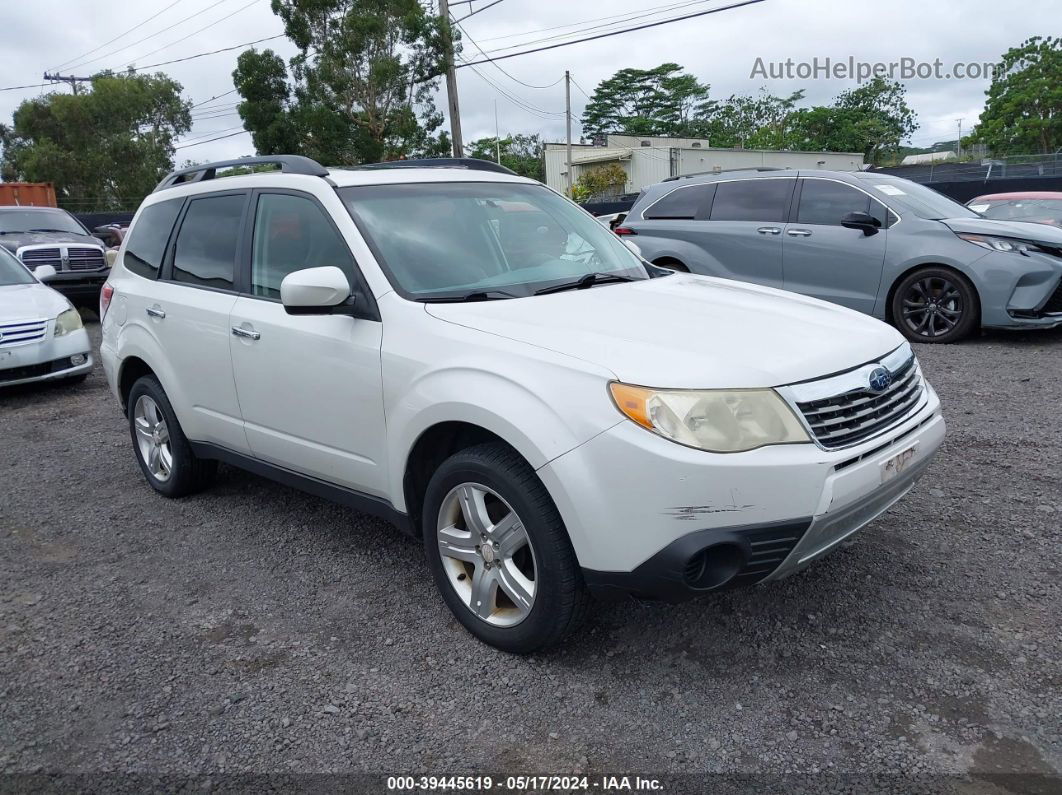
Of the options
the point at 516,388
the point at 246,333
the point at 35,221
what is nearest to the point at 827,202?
the point at 246,333

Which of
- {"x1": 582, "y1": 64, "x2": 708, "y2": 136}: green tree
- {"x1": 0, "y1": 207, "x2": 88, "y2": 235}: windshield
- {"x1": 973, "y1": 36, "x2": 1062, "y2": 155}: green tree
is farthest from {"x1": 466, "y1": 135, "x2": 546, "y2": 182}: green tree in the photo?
{"x1": 0, "y1": 207, "x2": 88, "y2": 235}: windshield

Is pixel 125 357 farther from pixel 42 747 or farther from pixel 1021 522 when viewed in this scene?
pixel 1021 522

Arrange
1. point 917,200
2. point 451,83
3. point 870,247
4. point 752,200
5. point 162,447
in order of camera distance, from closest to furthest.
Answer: point 162,447 < point 870,247 < point 917,200 < point 752,200 < point 451,83

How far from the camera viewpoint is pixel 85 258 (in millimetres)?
13039

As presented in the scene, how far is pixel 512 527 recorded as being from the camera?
9.14 feet

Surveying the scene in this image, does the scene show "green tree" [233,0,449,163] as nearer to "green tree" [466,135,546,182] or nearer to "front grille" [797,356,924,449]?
"front grille" [797,356,924,449]

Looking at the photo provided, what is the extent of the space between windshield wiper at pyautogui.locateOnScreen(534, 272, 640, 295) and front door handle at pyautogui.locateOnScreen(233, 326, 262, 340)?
1282 mm

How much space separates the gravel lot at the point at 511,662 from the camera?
2475 millimetres

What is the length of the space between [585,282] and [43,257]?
12074 mm

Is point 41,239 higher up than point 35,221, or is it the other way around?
point 35,221

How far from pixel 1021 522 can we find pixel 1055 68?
79429 millimetres

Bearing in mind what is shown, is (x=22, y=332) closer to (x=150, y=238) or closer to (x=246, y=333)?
(x=150, y=238)

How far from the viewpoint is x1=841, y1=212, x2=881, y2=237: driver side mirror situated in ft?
26.2

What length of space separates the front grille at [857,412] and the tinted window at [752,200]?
608 centimetres
